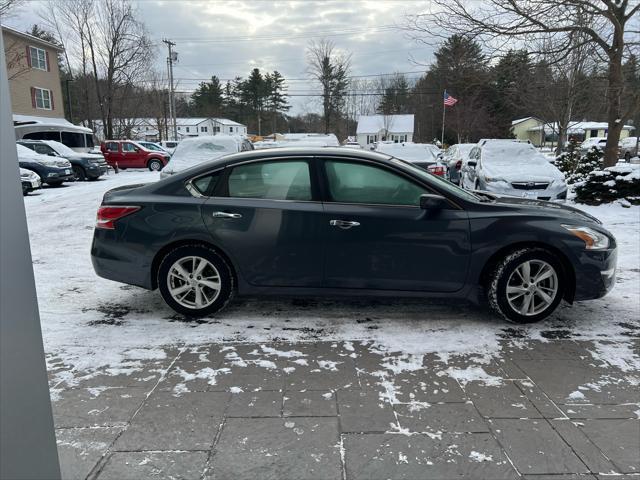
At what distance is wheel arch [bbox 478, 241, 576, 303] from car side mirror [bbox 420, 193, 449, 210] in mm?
639

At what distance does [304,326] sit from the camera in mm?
4277

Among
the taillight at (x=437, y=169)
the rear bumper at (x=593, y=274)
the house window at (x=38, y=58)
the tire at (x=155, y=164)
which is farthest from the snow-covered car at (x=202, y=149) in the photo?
the house window at (x=38, y=58)

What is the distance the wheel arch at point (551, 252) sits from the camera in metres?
4.21

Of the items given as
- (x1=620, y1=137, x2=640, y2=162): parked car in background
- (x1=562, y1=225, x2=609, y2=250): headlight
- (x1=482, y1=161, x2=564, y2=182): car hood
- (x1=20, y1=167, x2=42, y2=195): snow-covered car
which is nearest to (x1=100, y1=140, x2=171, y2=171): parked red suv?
(x1=20, y1=167, x2=42, y2=195): snow-covered car

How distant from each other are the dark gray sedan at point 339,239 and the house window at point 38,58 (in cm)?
3605

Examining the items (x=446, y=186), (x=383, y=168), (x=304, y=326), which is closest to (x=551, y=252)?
(x=446, y=186)

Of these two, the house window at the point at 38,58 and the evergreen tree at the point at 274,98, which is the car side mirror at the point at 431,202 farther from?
the evergreen tree at the point at 274,98

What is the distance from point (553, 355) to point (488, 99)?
5006 cm

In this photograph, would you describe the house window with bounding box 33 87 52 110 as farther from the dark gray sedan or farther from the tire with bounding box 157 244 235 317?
the tire with bounding box 157 244 235 317

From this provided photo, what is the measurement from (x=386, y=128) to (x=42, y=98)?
42905 mm

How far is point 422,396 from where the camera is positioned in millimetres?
3111

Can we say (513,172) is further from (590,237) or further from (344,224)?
(344,224)

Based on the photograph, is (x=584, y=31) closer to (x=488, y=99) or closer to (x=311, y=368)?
(x=311, y=368)

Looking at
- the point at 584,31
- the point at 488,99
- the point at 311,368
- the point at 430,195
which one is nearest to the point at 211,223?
the point at 311,368
